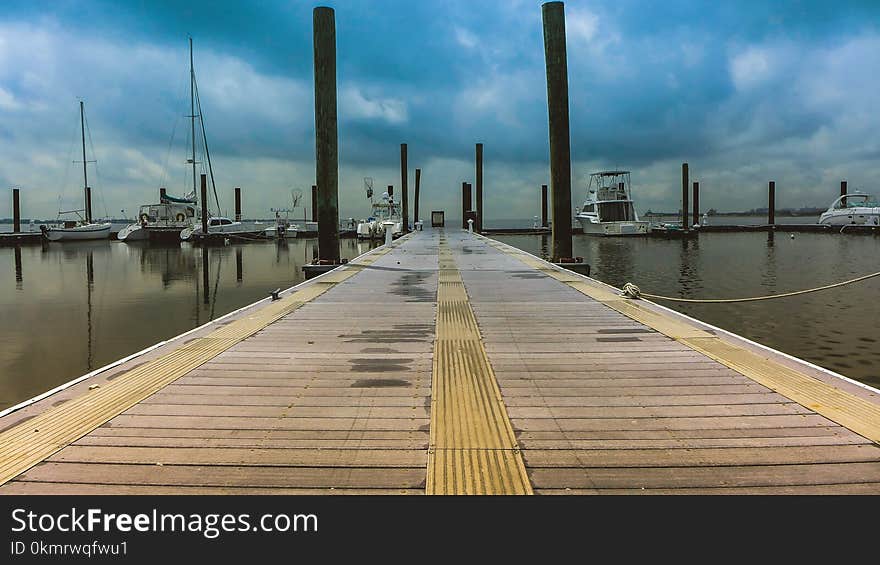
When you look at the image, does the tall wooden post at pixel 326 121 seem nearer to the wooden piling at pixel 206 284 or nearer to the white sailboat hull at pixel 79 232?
the wooden piling at pixel 206 284

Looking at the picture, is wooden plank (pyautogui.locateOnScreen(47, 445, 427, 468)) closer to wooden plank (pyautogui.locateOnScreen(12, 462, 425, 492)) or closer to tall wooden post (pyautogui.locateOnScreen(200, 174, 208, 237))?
wooden plank (pyautogui.locateOnScreen(12, 462, 425, 492))

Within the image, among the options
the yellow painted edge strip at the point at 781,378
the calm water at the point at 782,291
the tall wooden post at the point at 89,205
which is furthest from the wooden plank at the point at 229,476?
the tall wooden post at the point at 89,205

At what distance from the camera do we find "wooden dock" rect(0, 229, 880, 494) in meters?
Answer: 2.77

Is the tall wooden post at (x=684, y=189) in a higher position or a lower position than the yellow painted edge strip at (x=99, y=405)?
higher

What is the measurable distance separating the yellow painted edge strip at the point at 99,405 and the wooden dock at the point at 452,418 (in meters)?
0.02

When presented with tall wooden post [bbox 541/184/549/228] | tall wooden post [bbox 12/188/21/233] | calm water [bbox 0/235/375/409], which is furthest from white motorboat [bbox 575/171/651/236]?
tall wooden post [bbox 12/188/21/233]

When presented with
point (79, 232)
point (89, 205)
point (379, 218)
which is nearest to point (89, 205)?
point (89, 205)

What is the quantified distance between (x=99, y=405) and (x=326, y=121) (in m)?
11.1

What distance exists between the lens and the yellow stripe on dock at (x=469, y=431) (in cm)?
274

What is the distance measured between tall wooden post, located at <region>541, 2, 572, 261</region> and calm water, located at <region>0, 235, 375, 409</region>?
8.70 m

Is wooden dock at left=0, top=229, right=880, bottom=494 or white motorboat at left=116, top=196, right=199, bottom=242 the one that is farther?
white motorboat at left=116, top=196, right=199, bottom=242

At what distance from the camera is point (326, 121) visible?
Result: 543 inches

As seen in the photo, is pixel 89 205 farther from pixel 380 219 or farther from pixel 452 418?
pixel 452 418
